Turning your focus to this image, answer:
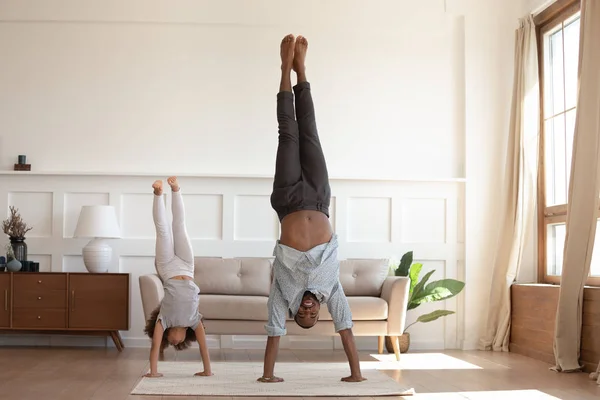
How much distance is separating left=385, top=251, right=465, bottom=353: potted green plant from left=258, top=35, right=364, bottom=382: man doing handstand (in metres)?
2.44

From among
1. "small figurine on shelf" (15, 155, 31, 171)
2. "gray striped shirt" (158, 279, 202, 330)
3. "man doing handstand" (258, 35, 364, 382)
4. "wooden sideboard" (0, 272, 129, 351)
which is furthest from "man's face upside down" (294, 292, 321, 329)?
"small figurine on shelf" (15, 155, 31, 171)

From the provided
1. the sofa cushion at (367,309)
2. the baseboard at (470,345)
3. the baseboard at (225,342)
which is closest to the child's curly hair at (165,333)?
the sofa cushion at (367,309)

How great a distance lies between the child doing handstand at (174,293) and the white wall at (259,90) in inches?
88.2

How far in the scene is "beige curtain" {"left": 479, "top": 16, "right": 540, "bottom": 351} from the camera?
7.10m

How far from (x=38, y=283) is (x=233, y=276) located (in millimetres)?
1643

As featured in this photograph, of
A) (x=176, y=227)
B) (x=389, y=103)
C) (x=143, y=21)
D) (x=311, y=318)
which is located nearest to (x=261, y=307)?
(x=176, y=227)

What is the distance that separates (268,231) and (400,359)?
1.76 m

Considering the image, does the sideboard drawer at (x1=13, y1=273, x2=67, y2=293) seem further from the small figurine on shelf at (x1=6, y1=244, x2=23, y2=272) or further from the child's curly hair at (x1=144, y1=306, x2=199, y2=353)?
the child's curly hair at (x1=144, y1=306, x2=199, y2=353)

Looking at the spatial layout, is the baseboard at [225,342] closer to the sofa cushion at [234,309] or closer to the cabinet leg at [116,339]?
the cabinet leg at [116,339]

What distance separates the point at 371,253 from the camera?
293 inches

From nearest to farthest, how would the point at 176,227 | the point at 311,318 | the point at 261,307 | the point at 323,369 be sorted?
the point at 311,318
the point at 176,227
the point at 323,369
the point at 261,307

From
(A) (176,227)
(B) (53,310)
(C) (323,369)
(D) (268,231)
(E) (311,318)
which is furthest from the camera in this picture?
(D) (268,231)

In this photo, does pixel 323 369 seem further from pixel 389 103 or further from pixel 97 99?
pixel 97 99

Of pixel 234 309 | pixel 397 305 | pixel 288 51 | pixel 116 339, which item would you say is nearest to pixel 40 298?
pixel 116 339
